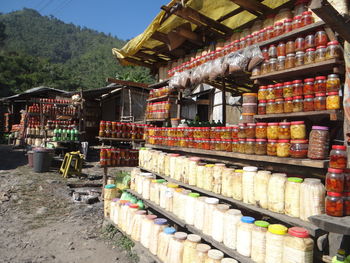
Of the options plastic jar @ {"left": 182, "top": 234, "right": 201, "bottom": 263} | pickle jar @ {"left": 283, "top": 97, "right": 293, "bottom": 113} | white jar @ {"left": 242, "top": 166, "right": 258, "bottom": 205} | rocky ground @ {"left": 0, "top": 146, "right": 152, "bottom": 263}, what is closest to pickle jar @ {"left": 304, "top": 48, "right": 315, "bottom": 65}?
pickle jar @ {"left": 283, "top": 97, "right": 293, "bottom": 113}

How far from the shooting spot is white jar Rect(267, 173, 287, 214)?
2.72 metres

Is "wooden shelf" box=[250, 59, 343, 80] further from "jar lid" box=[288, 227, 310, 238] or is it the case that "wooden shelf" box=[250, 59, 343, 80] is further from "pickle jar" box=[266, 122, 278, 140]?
"jar lid" box=[288, 227, 310, 238]

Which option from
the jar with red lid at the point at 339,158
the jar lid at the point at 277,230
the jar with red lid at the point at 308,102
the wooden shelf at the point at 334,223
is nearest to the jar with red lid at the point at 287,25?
the jar with red lid at the point at 308,102

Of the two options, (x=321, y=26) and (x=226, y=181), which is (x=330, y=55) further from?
(x=226, y=181)

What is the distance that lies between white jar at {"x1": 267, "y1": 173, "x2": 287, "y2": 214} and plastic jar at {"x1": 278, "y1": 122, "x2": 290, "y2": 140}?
0.42m

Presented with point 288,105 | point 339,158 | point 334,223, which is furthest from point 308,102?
point 334,223

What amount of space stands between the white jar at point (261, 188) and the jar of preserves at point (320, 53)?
1.32 m

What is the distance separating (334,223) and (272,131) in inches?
47.2

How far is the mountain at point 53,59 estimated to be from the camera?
103 ft

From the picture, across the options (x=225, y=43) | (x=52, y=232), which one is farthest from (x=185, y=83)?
(x=52, y=232)

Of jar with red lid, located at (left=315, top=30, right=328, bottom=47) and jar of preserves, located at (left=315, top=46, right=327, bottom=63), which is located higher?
jar with red lid, located at (left=315, top=30, right=328, bottom=47)

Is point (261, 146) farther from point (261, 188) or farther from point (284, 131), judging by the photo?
point (261, 188)

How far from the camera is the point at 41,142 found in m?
13.7

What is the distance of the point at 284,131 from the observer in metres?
2.82
